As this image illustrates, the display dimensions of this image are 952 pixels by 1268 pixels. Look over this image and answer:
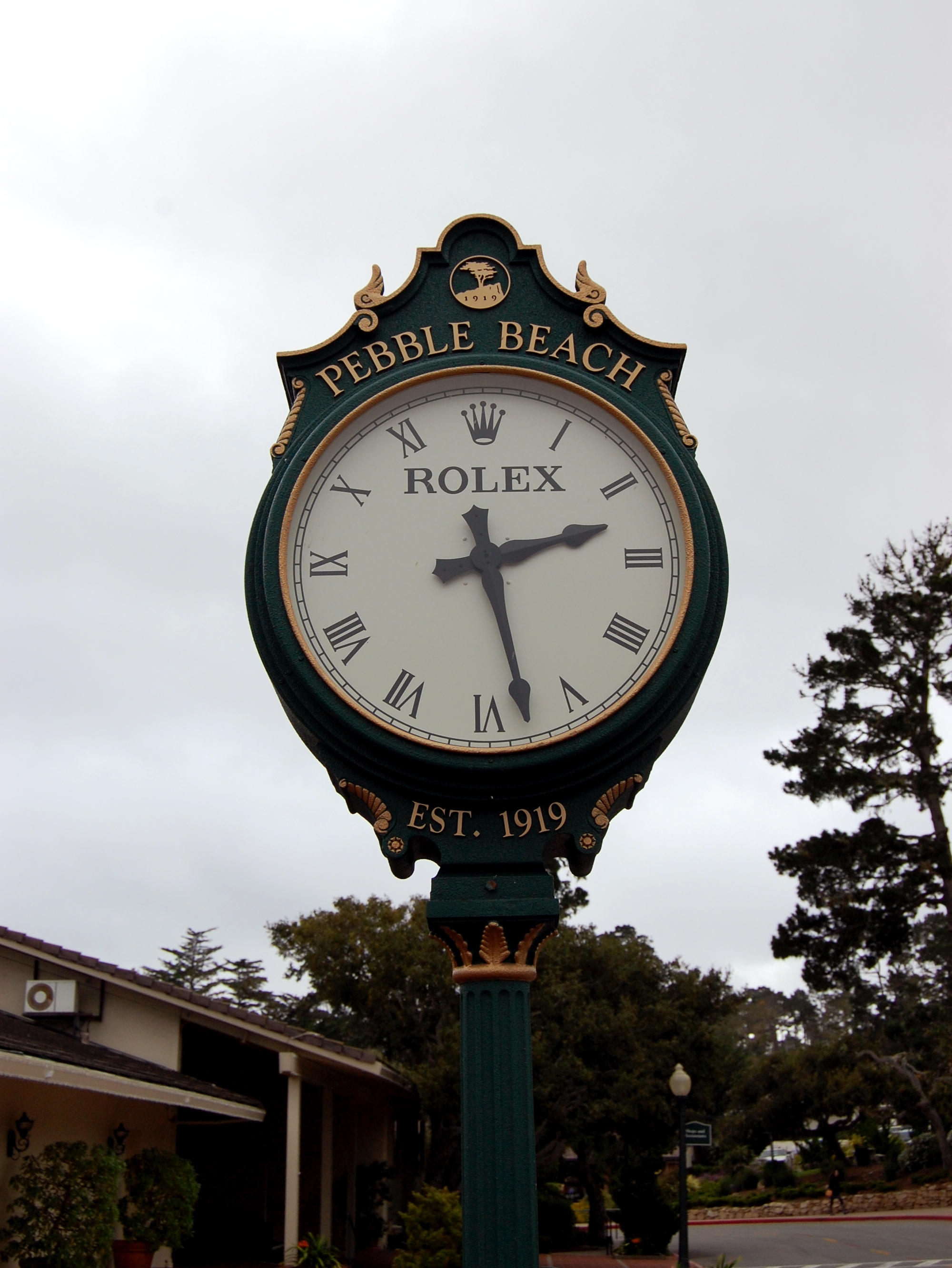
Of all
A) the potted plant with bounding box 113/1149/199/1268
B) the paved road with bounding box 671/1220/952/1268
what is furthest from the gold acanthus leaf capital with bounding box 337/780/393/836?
the paved road with bounding box 671/1220/952/1268

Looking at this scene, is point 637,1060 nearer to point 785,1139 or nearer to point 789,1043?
point 785,1139

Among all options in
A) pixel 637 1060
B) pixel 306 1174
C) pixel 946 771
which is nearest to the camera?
pixel 306 1174

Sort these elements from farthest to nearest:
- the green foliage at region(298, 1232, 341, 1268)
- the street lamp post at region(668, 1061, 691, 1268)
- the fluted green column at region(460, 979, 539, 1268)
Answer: the street lamp post at region(668, 1061, 691, 1268)
the green foliage at region(298, 1232, 341, 1268)
the fluted green column at region(460, 979, 539, 1268)

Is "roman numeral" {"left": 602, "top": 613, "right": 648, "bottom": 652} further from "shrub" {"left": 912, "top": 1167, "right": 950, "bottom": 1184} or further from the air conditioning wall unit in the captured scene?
"shrub" {"left": 912, "top": 1167, "right": 950, "bottom": 1184}

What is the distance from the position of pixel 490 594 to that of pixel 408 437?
2.27 feet

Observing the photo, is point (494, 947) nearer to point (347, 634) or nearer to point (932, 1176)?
point (347, 634)

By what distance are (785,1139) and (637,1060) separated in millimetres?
18106

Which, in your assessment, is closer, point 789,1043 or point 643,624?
point 643,624

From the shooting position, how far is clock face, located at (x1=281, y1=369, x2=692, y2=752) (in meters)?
4.26

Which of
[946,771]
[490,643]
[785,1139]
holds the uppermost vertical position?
[946,771]

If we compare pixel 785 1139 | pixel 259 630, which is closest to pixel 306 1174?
pixel 259 630

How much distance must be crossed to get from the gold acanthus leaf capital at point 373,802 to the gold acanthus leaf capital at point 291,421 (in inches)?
47.3

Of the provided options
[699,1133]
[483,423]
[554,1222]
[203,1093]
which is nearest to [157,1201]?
[203,1093]

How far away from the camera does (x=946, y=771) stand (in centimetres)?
3148
